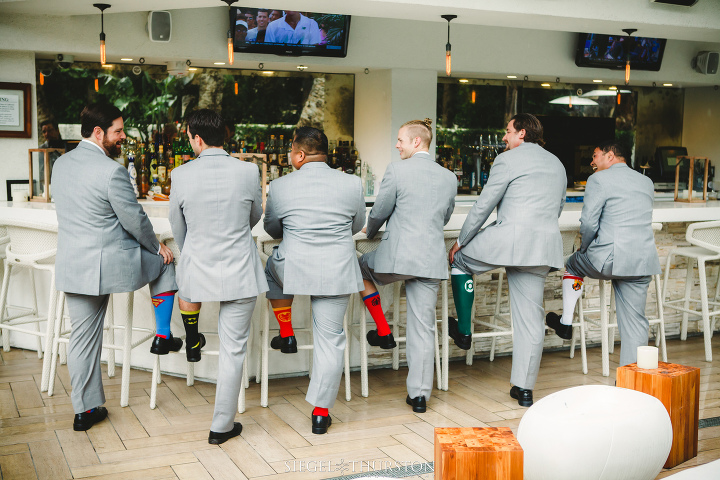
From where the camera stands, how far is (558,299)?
5613mm

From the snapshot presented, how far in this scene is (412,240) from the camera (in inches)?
160

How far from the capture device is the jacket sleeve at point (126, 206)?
3.67 meters

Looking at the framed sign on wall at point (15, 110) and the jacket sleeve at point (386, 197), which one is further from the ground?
the framed sign on wall at point (15, 110)

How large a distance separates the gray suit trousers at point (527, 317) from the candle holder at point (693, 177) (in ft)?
8.81

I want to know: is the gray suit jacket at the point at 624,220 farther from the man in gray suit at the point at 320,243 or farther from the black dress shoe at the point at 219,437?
the black dress shoe at the point at 219,437

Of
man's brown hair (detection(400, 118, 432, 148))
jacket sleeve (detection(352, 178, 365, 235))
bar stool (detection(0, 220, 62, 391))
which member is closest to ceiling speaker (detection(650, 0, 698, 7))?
man's brown hair (detection(400, 118, 432, 148))

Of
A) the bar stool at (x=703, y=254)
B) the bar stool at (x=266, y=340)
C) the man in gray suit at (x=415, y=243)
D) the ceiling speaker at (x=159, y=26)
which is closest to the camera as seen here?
the man in gray suit at (x=415, y=243)

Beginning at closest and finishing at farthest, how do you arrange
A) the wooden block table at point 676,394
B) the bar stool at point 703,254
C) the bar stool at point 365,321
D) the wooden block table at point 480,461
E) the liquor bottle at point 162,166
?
the wooden block table at point 480,461 → the wooden block table at point 676,394 → the bar stool at point 365,321 → the bar stool at point 703,254 → the liquor bottle at point 162,166

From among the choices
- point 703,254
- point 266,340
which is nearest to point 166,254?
point 266,340

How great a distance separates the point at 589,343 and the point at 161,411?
338 cm

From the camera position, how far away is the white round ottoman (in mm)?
2828

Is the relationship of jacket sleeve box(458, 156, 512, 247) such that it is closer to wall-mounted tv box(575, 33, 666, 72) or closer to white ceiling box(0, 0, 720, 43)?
white ceiling box(0, 0, 720, 43)

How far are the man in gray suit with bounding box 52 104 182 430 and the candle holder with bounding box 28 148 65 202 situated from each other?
205 cm

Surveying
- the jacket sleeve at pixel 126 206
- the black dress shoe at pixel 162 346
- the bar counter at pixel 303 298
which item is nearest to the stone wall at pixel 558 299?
the bar counter at pixel 303 298
